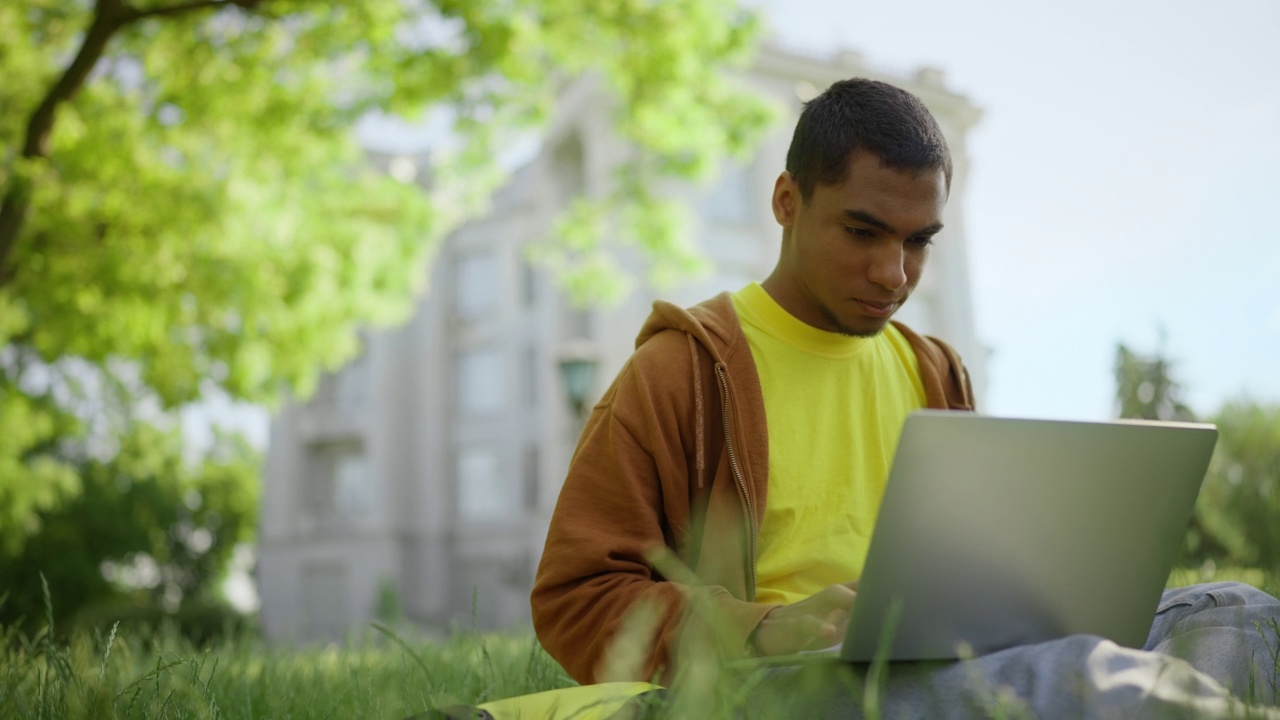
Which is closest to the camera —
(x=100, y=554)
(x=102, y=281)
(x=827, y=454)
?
(x=827, y=454)

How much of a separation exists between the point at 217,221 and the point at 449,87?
84.8 inches

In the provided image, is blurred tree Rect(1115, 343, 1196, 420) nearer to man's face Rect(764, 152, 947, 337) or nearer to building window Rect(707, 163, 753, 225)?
man's face Rect(764, 152, 947, 337)

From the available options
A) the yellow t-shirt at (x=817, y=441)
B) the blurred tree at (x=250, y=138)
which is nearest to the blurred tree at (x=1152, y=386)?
the blurred tree at (x=250, y=138)

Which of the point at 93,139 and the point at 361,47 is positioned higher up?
the point at 361,47

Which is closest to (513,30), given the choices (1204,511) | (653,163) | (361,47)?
(361,47)

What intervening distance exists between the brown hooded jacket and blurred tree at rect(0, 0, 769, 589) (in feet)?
22.0

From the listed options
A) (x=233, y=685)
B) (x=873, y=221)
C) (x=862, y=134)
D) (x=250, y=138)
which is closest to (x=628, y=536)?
(x=873, y=221)

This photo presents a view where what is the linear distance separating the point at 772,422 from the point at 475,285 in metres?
27.6

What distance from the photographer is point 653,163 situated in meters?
10.6

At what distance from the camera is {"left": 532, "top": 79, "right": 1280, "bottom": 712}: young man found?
1885 mm

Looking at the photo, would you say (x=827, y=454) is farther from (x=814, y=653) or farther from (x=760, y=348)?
(x=814, y=653)

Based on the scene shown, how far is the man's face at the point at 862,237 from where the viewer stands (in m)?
2.05

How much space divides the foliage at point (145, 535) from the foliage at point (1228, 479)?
17.4 meters

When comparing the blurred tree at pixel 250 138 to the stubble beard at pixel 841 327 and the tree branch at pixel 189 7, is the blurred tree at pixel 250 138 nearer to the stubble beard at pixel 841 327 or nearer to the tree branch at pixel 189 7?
the tree branch at pixel 189 7
